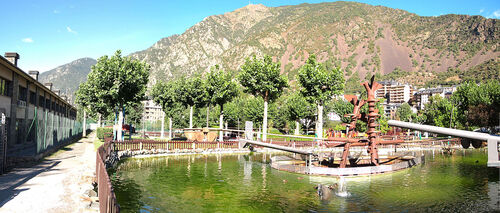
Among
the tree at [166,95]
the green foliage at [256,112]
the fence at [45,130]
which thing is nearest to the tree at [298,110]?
the green foliage at [256,112]

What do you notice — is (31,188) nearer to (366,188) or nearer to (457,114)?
(366,188)

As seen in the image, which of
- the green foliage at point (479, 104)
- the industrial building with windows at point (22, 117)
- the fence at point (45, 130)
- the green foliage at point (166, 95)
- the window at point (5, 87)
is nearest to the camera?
the fence at point (45, 130)

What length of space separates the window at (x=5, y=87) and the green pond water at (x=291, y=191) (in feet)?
52.3

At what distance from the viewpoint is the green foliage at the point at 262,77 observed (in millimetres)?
51250

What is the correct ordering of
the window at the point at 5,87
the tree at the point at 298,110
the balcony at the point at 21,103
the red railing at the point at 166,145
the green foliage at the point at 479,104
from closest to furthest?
the window at the point at 5,87, the balcony at the point at 21,103, the red railing at the point at 166,145, the green foliage at the point at 479,104, the tree at the point at 298,110

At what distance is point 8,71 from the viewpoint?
29859 millimetres

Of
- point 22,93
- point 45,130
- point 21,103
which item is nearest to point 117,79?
point 21,103

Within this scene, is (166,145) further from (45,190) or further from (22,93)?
(45,190)

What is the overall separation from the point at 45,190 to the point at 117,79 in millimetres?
27327

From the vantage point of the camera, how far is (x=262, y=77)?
51.5 meters

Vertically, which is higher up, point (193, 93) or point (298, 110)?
point (193, 93)

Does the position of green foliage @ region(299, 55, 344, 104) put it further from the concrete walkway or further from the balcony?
the balcony

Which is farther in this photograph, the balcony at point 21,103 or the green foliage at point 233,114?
the green foliage at point 233,114

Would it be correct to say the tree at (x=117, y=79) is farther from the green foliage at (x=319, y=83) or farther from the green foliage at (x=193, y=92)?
the green foliage at (x=319, y=83)
